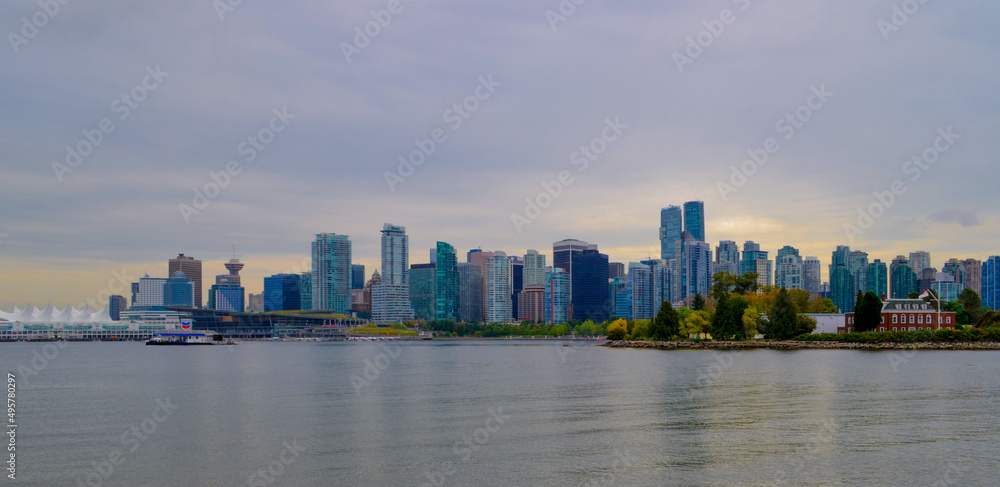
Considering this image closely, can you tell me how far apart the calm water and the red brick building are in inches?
2600

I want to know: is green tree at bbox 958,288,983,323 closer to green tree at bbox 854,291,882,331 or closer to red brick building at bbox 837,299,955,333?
red brick building at bbox 837,299,955,333

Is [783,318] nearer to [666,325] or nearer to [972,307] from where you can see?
[666,325]

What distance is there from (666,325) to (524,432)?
109651mm

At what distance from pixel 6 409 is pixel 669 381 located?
152ft

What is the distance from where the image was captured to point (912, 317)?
124 metres

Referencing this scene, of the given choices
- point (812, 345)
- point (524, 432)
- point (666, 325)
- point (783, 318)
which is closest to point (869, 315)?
point (812, 345)

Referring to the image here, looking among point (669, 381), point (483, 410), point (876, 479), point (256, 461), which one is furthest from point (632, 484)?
point (669, 381)

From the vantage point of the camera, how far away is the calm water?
27.8 m

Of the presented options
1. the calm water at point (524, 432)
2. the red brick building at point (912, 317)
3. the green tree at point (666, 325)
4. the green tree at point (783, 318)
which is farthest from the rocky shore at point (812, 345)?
the calm water at point (524, 432)

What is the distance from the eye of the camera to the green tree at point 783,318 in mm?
128500

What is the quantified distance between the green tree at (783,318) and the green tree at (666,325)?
1762cm

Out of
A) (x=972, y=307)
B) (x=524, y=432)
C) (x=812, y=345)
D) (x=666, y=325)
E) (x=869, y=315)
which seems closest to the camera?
(x=524, y=432)

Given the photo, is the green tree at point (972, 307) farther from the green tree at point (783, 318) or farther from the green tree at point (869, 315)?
the green tree at point (783, 318)

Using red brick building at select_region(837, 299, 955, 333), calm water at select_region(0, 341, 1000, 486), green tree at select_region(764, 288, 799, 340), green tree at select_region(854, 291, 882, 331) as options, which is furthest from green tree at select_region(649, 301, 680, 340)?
calm water at select_region(0, 341, 1000, 486)
